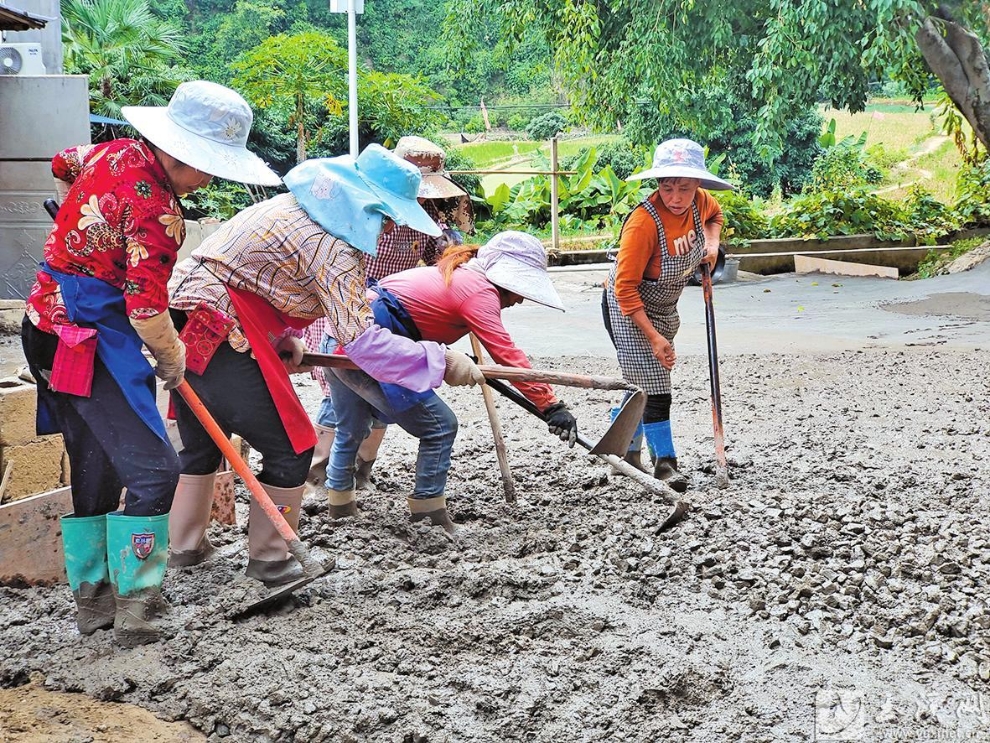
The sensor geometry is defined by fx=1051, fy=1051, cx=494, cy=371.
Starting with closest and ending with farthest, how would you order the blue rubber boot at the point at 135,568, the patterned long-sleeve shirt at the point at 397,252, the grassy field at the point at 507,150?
the blue rubber boot at the point at 135,568 → the patterned long-sleeve shirt at the point at 397,252 → the grassy field at the point at 507,150

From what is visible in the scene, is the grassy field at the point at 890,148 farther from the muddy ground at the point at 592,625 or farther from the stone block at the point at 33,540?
the stone block at the point at 33,540

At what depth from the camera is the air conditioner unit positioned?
9.47 m

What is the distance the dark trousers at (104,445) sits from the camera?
9.77ft

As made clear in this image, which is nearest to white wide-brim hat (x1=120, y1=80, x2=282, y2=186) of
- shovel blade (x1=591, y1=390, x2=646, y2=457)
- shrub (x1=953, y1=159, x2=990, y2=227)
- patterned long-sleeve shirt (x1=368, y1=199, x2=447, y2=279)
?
shovel blade (x1=591, y1=390, x2=646, y2=457)

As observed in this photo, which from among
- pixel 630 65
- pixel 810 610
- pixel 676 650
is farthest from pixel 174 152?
pixel 630 65

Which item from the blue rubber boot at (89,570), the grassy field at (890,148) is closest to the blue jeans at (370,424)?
the blue rubber boot at (89,570)

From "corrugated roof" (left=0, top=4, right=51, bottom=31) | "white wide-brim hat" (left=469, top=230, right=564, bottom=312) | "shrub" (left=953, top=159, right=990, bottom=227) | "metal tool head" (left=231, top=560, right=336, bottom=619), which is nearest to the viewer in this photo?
"metal tool head" (left=231, top=560, right=336, bottom=619)

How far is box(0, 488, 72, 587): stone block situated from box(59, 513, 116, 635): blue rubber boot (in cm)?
48

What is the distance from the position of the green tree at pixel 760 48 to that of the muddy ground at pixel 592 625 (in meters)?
8.03

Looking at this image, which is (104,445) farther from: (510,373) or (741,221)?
(741,221)

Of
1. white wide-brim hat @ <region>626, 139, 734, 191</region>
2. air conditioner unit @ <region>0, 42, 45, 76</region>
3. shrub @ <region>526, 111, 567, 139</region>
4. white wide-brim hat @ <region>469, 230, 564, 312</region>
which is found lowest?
white wide-brim hat @ <region>469, 230, 564, 312</region>

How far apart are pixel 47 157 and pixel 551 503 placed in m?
6.83

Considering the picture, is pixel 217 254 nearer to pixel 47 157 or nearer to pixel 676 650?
pixel 676 650

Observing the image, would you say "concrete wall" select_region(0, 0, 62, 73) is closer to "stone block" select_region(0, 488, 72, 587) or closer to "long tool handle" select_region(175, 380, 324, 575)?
"stone block" select_region(0, 488, 72, 587)
